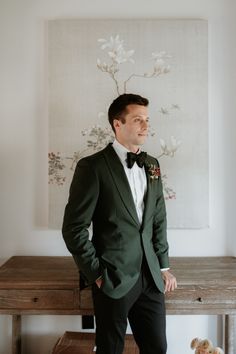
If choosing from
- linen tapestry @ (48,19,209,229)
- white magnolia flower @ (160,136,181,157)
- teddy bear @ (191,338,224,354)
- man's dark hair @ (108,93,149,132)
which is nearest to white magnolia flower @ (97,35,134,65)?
linen tapestry @ (48,19,209,229)

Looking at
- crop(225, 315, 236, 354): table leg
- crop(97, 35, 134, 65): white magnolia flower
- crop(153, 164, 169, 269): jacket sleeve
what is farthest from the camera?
crop(97, 35, 134, 65): white magnolia flower

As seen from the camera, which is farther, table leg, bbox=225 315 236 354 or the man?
Answer: table leg, bbox=225 315 236 354

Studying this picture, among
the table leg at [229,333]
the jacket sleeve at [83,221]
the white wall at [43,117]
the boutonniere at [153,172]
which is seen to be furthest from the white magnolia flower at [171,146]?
the table leg at [229,333]

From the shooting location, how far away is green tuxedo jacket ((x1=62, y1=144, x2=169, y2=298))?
1.42m

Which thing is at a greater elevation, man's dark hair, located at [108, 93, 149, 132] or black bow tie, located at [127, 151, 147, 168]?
man's dark hair, located at [108, 93, 149, 132]

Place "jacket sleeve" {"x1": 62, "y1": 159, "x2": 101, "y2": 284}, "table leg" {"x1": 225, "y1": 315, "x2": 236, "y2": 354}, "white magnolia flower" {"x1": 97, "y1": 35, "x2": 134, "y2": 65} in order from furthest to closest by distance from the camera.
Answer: "white magnolia flower" {"x1": 97, "y1": 35, "x2": 134, "y2": 65} → "table leg" {"x1": 225, "y1": 315, "x2": 236, "y2": 354} → "jacket sleeve" {"x1": 62, "y1": 159, "x2": 101, "y2": 284}

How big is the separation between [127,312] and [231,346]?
927 mm

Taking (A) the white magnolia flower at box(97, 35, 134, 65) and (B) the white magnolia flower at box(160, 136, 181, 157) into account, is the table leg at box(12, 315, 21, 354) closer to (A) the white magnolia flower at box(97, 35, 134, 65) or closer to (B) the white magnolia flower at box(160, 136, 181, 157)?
(B) the white magnolia flower at box(160, 136, 181, 157)

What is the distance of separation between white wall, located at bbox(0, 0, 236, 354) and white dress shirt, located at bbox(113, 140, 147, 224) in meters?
0.66

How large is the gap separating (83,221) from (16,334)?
1.09 meters

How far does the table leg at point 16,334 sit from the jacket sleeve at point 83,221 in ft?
2.88

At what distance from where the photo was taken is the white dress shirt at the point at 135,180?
1559 millimetres

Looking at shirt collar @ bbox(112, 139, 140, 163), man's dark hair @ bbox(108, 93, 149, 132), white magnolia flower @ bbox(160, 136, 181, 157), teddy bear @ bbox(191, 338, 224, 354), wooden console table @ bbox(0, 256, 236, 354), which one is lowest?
teddy bear @ bbox(191, 338, 224, 354)

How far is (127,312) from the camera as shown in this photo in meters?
1.47
